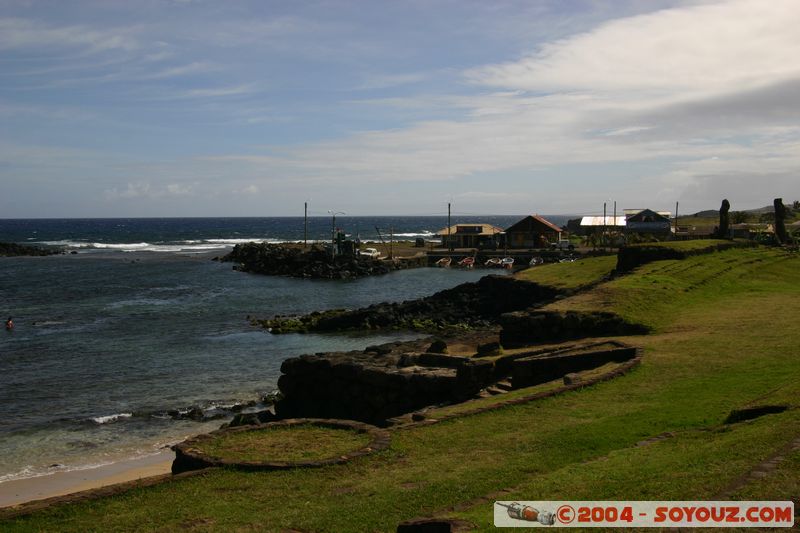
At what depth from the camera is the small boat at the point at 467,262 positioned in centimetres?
8754

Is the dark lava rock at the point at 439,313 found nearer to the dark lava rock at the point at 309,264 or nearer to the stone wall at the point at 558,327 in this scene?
the stone wall at the point at 558,327

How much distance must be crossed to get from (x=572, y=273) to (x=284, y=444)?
120ft

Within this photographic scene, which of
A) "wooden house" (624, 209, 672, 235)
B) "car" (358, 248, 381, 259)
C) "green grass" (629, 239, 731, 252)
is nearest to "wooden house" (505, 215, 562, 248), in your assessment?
"wooden house" (624, 209, 672, 235)

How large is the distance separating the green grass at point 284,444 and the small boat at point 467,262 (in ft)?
241

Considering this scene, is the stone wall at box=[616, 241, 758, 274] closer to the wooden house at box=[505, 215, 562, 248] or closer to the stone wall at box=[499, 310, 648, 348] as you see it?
the stone wall at box=[499, 310, 648, 348]

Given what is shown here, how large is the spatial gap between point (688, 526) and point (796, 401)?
20.0 ft

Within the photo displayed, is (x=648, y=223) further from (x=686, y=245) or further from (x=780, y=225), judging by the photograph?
(x=686, y=245)

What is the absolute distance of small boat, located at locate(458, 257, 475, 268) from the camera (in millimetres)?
87537

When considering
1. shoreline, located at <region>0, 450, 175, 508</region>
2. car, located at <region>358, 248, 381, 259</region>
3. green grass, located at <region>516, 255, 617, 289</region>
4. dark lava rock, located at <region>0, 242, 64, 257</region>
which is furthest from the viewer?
dark lava rock, located at <region>0, 242, 64, 257</region>

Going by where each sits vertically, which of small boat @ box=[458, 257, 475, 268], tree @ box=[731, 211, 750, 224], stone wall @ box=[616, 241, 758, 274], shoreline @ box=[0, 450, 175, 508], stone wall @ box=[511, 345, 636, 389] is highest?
tree @ box=[731, 211, 750, 224]

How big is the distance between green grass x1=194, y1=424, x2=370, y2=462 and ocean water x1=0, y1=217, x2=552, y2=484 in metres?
9.44

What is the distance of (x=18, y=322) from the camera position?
160 feet

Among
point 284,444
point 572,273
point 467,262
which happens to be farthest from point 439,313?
point 467,262

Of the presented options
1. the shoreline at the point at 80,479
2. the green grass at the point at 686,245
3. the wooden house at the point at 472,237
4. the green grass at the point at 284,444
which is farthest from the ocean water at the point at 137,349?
Answer: the wooden house at the point at 472,237
